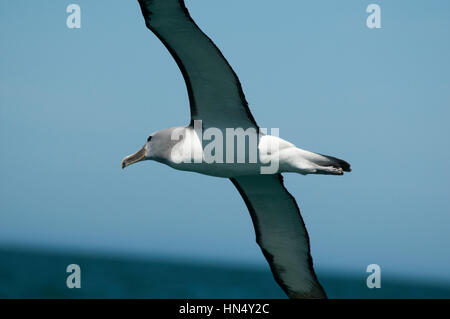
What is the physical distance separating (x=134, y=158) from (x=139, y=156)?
19 cm

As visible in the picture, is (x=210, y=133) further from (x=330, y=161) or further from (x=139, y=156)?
(x=330, y=161)

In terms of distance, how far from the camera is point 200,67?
10688mm

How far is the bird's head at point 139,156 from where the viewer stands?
11.7 m

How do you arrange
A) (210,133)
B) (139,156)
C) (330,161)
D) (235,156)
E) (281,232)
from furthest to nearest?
(281,232) → (139,156) → (210,133) → (235,156) → (330,161)

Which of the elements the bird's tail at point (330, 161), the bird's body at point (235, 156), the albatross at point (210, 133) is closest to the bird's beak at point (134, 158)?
the albatross at point (210, 133)

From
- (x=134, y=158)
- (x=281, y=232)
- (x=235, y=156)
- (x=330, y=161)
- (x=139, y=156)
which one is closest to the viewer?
(x=330, y=161)

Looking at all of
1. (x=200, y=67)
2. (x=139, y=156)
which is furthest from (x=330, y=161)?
(x=139, y=156)

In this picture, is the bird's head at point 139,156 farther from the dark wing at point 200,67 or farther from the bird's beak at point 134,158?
the dark wing at point 200,67

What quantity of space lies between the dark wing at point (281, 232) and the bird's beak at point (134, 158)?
5.97 ft

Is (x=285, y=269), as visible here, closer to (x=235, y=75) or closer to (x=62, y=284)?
(x=235, y=75)

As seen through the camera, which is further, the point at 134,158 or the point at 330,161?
the point at 134,158

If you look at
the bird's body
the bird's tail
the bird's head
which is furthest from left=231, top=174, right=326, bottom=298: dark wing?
the bird's head

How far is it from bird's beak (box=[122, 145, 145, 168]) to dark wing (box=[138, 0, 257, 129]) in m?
1.23
